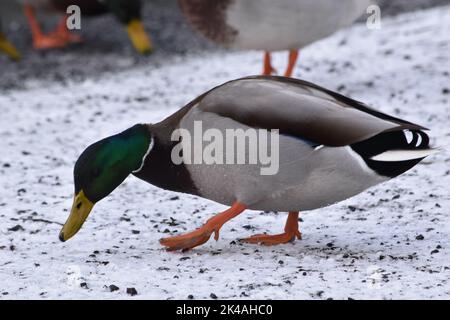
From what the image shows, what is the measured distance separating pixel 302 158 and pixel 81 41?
553 cm

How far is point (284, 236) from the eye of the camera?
347 cm

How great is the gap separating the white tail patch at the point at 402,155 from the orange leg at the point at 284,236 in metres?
0.53

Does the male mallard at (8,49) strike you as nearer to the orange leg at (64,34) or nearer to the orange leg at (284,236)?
the orange leg at (64,34)

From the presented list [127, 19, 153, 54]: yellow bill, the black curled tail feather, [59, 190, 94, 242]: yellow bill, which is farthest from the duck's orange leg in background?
the black curled tail feather

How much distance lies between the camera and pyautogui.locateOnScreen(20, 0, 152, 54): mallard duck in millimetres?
7684

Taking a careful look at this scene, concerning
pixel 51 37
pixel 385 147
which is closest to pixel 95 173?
pixel 385 147

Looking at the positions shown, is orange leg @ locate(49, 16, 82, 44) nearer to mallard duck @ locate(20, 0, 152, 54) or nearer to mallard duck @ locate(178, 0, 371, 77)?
mallard duck @ locate(20, 0, 152, 54)

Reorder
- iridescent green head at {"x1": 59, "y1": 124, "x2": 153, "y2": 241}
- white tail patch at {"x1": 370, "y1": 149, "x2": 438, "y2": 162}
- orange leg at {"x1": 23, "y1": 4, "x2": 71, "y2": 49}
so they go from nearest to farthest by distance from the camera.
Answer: white tail patch at {"x1": 370, "y1": 149, "x2": 438, "y2": 162}
iridescent green head at {"x1": 59, "y1": 124, "x2": 153, "y2": 241}
orange leg at {"x1": 23, "y1": 4, "x2": 71, "y2": 49}

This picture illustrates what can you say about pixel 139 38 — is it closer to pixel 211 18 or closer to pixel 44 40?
pixel 44 40

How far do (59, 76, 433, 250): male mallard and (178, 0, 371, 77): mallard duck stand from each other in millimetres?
2131

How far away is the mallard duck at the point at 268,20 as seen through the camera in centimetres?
534

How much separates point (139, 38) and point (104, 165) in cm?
454

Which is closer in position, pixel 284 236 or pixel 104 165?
pixel 104 165

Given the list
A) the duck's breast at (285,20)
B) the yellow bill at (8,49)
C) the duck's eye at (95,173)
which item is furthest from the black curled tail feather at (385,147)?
the yellow bill at (8,49)
